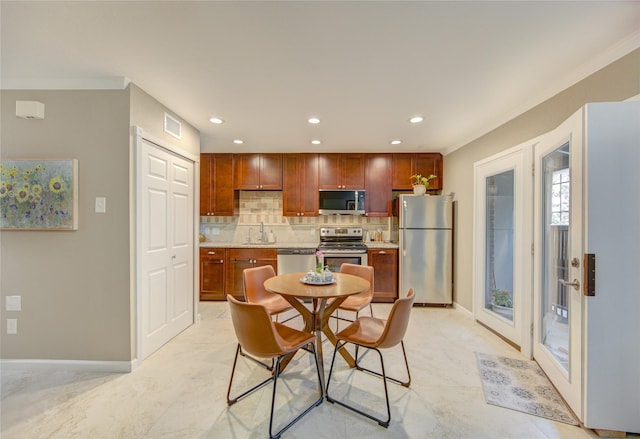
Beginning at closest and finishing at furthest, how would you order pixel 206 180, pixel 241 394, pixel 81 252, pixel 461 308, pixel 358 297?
pixel 241 394 < pixel 81 252 < pixel 358 297 < pixel 461 308 < pixel 206 180

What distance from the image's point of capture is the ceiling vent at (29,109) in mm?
2145

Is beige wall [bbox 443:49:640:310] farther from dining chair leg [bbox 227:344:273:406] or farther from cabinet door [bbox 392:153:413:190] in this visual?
dining chair leg [bbox 227:344:273:406]

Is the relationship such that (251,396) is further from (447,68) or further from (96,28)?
(447,68)

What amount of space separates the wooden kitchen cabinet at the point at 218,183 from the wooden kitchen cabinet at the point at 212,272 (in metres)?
0.71

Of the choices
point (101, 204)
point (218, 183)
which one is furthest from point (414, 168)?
point (101, 204)

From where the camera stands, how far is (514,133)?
9.12 ft

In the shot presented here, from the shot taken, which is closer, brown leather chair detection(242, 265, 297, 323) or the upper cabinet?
brown leather chair detection(242, 265, 297, 323)

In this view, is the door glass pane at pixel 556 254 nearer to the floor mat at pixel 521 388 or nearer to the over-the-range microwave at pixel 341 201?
the floor mat at pixel 521 388

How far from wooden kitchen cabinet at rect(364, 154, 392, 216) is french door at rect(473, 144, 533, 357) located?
4.47 ft

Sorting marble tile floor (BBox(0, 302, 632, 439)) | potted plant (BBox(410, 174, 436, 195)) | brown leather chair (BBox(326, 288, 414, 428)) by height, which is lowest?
marble tile floor (BBox(0, 302, 632, 439))

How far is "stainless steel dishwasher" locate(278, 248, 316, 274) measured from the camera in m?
4.09

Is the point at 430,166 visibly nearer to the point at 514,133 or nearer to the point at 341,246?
the point at 514,133

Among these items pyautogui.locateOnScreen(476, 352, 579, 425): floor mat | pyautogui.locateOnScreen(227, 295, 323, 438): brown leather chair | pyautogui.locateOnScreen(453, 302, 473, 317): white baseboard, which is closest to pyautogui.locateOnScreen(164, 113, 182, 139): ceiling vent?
pyautogui.locateOnScreen(227, 295, 323, 438): brown leather chair

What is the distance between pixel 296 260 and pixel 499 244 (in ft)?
8.82
